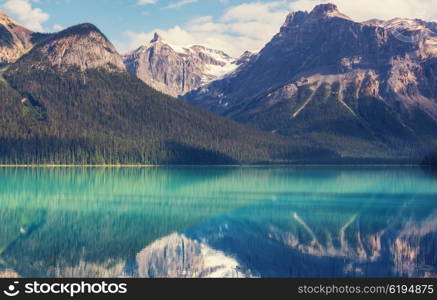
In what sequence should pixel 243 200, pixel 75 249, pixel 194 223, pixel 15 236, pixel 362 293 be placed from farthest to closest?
pixel 243 200
pixel 194 223
pixel 15 236
pixel 75 249
pixel 362 293

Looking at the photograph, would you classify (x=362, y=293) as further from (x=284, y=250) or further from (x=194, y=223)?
(x=194, y=223)

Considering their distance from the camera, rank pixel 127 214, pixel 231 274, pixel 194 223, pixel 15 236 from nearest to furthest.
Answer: pixel 231 274 < pixel 15 236 < pixel 194 223 < pixel 127 214

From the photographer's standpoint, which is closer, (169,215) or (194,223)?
(194,223)

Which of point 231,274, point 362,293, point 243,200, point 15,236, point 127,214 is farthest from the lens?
point 243,200

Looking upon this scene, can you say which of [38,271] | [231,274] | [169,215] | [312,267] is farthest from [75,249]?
[169,215]

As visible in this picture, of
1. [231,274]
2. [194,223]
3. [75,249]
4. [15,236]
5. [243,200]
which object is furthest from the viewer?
[243,200]

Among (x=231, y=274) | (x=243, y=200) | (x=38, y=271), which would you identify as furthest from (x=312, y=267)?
(x=243, y=200)

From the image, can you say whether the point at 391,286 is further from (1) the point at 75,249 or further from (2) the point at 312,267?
(1) the point at 75,249
